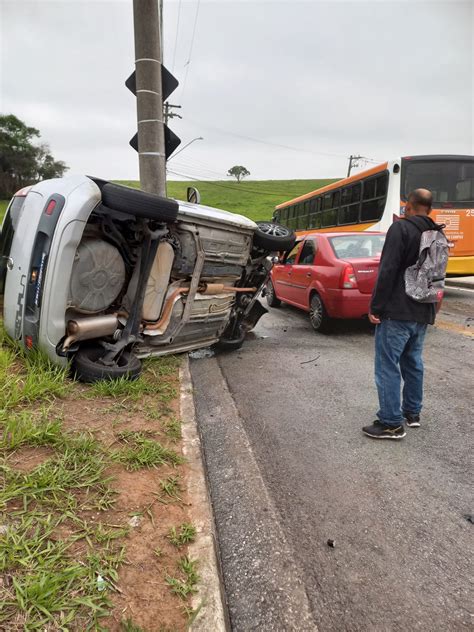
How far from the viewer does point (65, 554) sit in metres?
1.66

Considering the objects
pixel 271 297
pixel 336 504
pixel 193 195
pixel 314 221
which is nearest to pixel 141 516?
pixel 336 504

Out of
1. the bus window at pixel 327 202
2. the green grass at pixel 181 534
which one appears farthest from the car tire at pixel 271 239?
the bus window at pixel 327 202

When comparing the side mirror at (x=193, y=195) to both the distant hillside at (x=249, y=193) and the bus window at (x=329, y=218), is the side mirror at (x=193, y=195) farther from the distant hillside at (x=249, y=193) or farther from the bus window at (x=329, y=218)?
the distant hillside at (x=249, y=193)

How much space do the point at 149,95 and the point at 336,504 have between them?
537cm

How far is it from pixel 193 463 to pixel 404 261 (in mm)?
1982

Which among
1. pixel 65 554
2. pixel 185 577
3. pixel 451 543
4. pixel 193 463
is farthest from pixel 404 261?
pixel 65 554

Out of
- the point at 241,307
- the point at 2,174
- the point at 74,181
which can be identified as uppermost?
the point at 2,174

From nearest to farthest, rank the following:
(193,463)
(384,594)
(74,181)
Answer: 1. (384,594)
2. (193,463)
3. (74,181)

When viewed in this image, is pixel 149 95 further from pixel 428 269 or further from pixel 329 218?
pixel 329 218

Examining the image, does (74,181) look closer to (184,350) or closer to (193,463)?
(184,350)

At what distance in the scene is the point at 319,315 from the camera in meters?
6.68

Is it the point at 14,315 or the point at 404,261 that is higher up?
the point at 404,261

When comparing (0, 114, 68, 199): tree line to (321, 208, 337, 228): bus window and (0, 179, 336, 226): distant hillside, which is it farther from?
(321, 208, 337, 228): bus window

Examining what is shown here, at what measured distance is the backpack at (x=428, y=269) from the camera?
2.94 meters
